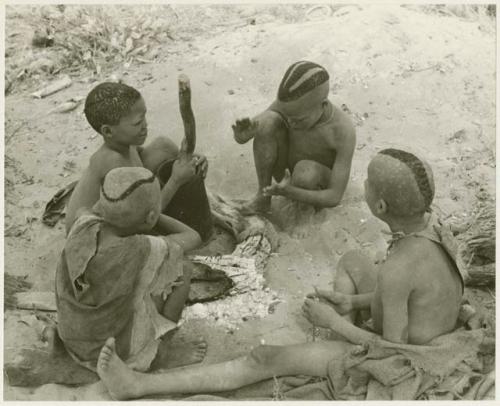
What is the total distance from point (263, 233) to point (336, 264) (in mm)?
388

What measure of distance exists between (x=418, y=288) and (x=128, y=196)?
1062mm

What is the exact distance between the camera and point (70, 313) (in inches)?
110

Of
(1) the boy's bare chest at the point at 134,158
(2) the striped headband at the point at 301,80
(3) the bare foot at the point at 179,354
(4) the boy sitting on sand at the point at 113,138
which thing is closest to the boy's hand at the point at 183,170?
(4) the boy sitting on sand at the point at 113,138

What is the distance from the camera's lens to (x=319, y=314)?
294cm

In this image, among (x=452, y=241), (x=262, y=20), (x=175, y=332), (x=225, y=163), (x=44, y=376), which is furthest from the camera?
(x=262, y=20)

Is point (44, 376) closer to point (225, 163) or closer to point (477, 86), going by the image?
point (225, 163)

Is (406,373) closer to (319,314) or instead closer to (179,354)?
(319,314)

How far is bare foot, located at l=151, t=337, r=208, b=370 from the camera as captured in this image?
2.99 meters

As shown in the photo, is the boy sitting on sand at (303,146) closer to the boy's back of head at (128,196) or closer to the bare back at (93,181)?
the bare back at (93,181)

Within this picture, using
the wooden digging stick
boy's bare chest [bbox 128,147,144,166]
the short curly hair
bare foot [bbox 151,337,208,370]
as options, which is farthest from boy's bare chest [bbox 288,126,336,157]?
bare foot [bbox 151,337,208,370]

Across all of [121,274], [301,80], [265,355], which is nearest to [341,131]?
[301,80]

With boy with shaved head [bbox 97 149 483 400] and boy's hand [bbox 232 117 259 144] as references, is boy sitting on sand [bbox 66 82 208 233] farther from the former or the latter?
boy with shaved head [bbox 97 149 483 400]

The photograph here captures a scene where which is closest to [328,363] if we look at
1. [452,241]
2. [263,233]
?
[452,241]

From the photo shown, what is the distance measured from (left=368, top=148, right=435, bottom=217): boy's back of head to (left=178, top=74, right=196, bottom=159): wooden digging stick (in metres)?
0.91
